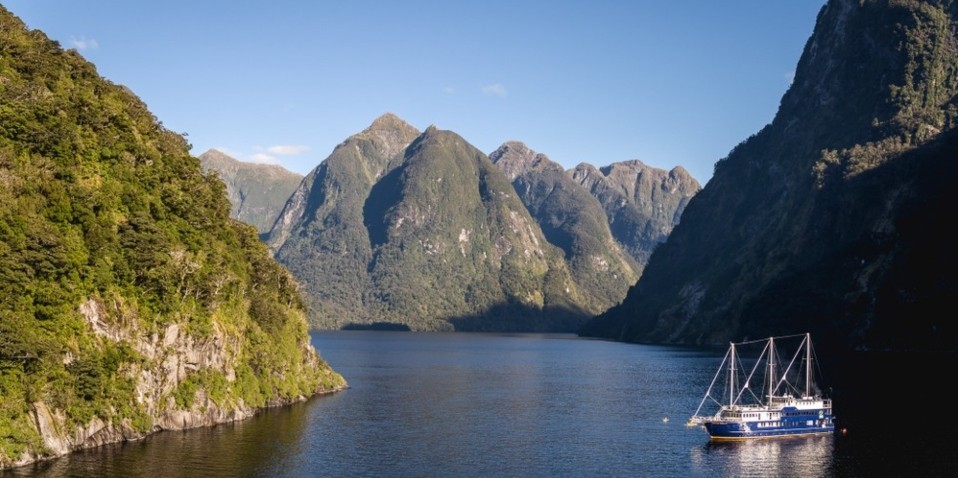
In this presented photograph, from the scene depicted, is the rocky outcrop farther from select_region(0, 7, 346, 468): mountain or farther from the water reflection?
the water reflection

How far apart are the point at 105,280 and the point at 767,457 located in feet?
244

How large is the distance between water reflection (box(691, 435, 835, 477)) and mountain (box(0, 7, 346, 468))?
57184 millimetres

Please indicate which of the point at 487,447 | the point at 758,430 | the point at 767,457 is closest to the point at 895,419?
the point at 758,430

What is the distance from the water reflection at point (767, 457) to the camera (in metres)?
86.4

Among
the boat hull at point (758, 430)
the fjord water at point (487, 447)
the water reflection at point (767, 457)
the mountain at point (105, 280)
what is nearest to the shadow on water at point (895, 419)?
the fjord water at point (487, 447)

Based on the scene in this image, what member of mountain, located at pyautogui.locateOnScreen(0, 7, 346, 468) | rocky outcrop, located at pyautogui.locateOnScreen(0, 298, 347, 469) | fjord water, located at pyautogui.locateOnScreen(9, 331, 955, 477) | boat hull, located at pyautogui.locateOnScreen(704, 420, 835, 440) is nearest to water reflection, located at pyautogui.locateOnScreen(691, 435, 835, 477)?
fjord water, located at pyautogui.locateOnScreen(9, 331, 955, 477)

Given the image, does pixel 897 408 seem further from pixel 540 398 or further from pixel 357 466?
pixel 357 466

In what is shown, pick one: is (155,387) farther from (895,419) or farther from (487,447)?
(895,419)

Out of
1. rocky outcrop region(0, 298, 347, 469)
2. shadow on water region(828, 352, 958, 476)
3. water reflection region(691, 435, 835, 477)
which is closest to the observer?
rocky outcrop region(0, 298, 347, 469)

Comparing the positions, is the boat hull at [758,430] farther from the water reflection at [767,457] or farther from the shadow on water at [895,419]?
the shadow on water at [895,419]

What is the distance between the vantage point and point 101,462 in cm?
7731

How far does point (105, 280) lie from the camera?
289 ft

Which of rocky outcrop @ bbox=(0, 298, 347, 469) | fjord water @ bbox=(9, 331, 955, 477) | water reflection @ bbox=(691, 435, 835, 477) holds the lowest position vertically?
water reflection @ bbox=(691, 435, 835, 477)

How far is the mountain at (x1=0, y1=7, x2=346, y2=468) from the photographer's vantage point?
3051 inches
